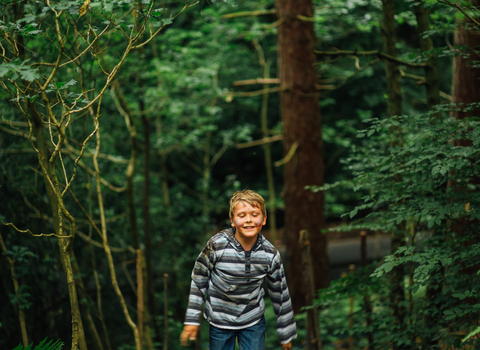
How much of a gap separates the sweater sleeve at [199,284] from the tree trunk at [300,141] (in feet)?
12.7

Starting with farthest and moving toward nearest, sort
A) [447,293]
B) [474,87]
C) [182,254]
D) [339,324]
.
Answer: [182,254], [339,324], [474,87], [447,293]

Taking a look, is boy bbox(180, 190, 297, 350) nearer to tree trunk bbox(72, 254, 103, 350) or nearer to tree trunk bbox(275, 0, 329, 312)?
tree trunk bbox(72, 254, 103, 350)

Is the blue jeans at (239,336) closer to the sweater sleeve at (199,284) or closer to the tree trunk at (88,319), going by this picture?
the sweater sleeve at (199,284)

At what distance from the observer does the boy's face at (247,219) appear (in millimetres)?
2600

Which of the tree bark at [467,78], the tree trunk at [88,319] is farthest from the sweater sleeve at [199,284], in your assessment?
the tree bark at [467,78]

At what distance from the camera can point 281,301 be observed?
2.81m

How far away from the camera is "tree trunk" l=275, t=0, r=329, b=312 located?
21.2 ft

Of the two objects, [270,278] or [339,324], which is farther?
[339,324]

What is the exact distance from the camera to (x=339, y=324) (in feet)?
24.8

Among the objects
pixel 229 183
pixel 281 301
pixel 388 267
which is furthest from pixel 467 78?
pixel 229 183

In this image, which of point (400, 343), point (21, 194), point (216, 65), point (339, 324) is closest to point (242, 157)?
point (216, 65)

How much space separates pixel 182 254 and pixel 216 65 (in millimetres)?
4033

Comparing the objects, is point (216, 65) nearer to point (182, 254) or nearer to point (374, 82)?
point (182, 254)

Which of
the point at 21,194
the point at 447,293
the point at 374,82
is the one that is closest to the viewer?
the point at 447,293
